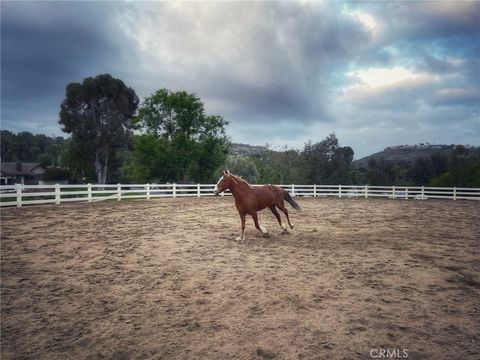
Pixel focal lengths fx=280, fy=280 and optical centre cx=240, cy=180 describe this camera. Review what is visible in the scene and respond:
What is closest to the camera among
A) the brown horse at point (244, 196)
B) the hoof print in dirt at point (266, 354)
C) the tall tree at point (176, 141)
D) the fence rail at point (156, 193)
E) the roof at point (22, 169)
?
the hoof print in dirt at point (266, 354)

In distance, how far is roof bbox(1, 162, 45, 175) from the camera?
6212cm

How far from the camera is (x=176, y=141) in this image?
3050 cm

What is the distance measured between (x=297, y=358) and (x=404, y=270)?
3.34 m

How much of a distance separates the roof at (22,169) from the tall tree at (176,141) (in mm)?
48493

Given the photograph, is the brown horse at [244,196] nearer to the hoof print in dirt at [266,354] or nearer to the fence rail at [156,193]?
the hoof print in dirt at [266,354]

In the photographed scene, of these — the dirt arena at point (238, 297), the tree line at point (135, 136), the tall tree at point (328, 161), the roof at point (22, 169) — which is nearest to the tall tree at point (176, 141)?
the tree line at point (135, 136)

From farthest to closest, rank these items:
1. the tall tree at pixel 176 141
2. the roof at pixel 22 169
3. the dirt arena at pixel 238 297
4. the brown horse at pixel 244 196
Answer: the roof at pixel 22 169
the tall tree at pixel 176 141
the brown horse at pixel 244 196
the dirt arena at pixel 238 297

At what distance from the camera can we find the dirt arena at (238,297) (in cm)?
291

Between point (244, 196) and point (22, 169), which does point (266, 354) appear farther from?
point (22, 169)

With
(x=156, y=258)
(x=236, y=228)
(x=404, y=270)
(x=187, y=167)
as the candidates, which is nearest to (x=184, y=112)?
(x=187, y=167)

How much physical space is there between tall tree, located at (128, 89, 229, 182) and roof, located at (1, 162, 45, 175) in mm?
48493

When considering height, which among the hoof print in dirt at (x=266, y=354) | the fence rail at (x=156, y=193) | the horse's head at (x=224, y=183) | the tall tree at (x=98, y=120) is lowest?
the hoof print in dirt at (x=266, y=354)

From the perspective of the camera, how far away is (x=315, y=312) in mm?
3529

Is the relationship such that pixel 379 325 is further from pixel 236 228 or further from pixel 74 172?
pixel 74 172
